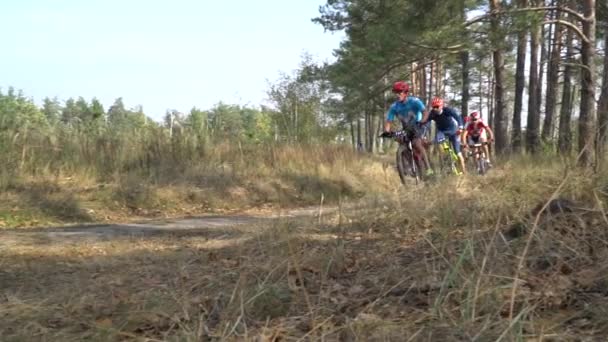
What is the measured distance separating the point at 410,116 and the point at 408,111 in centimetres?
11

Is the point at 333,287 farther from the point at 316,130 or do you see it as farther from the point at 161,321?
the point at 316,130

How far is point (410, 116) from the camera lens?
9203mm

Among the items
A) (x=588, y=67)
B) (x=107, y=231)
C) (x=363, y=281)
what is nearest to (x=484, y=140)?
(x=588, y=67)

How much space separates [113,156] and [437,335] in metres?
10.1

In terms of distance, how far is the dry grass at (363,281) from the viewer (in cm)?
260

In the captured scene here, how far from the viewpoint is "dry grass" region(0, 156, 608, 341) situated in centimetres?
260

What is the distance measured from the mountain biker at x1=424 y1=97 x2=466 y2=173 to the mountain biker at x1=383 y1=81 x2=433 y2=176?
126 centimetres

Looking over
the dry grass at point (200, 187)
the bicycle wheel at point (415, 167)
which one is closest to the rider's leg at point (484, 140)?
the dry grass at point (200, 187)

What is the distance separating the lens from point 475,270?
2.91 metres

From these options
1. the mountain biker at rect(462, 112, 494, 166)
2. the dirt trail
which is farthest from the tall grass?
the mountain biker at rect(462, 112, 494, 166)

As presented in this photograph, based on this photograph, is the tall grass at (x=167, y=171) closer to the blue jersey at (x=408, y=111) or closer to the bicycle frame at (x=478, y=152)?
the blue jersey at (x=408, y=111)

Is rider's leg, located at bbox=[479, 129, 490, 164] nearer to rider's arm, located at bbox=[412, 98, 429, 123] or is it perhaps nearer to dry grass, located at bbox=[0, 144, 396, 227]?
dry grass, located at bbox=[0, 144, 396, 227]

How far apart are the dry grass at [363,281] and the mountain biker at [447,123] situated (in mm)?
5498

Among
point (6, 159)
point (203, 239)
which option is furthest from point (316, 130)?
point (203, 239)
